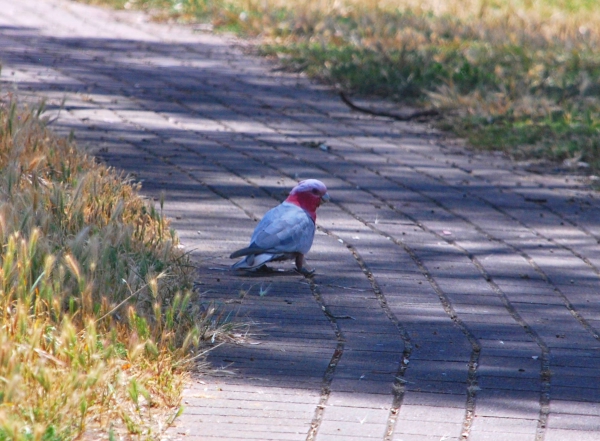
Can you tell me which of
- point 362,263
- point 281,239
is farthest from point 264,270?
point 362,263

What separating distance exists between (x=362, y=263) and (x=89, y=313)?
1.89 meters

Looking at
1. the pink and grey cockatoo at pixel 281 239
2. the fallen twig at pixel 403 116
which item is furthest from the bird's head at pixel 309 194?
the fallen twig at pixel 403 116

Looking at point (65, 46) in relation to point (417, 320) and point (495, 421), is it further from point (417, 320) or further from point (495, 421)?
point (495, 421)

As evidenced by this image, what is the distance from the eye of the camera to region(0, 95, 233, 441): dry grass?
2959mm

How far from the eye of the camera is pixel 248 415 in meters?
3.34

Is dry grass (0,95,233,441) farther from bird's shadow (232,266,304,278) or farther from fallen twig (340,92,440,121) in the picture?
fallen twig (340,92,440,121)

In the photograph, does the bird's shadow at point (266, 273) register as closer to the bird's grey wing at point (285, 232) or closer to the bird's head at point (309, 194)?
the bird's grey wing at point (285, 232)

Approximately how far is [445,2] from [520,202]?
10.6 metres

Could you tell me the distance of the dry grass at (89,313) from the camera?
9.71ft

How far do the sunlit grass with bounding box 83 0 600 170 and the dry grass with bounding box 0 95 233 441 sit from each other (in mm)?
4227

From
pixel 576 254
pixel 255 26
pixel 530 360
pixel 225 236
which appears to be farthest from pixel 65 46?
pixel 530 360

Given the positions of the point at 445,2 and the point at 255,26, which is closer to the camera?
the point at 255,26

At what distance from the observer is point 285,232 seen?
4.71 m

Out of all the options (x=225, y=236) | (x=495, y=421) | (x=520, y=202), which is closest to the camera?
(x=495, y=421)
